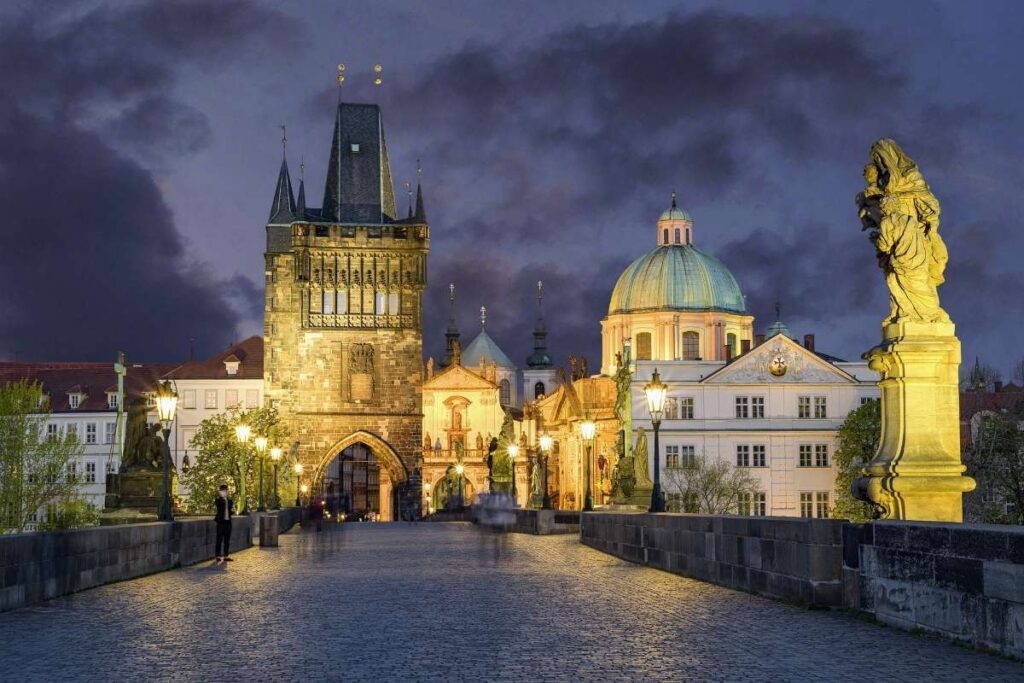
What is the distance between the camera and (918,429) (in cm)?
1557

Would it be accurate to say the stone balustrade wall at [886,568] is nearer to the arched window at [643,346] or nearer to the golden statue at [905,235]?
the golden statue at [905,235]

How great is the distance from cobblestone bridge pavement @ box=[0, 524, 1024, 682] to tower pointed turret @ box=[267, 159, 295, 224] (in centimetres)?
8756

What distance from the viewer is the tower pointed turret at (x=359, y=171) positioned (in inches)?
4102

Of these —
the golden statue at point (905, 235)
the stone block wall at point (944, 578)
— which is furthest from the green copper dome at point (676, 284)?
the stone block wall at point (944, 578)

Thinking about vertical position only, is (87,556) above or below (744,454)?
below

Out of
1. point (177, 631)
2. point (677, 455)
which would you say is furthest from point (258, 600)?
point (677, 455)

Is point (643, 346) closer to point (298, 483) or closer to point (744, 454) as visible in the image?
point (744, 454)

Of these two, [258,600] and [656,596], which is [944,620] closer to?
[656,596]

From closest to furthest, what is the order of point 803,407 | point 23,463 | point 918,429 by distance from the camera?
1. point 918,429
2. point 23,463
3. point 803,407

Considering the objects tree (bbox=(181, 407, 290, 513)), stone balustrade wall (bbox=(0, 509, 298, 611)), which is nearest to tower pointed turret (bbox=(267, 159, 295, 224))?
tree (bbox=(181, 407, 290, 513))

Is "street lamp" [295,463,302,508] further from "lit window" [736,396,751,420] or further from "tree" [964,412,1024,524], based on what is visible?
"tree" [964,412,1024,524]

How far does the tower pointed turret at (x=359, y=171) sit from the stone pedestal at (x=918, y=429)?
3499 inches

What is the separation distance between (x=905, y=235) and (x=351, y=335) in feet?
276

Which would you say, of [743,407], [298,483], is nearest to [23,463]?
[298,483]
